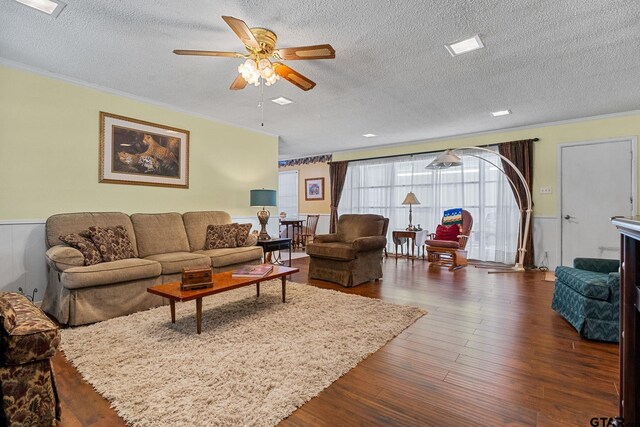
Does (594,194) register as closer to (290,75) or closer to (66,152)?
(290,75)


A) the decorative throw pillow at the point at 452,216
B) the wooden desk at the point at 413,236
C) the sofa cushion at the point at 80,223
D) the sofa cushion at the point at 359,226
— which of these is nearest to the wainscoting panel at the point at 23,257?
the sofa cushion at the point at 80,223

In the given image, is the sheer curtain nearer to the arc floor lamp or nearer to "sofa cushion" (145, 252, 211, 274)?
the arc floor lamp

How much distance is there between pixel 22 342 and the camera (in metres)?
1.39

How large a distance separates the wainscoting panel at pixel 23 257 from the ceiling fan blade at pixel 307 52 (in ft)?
10.1

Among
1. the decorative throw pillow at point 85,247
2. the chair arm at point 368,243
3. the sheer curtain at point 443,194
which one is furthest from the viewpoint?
the sheer curtain at point 443,194

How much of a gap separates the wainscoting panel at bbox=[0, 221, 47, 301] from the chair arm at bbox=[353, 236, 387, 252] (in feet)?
11.2

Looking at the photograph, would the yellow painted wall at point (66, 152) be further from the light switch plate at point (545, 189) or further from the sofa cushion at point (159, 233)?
the light switch plate at point (545, 189)

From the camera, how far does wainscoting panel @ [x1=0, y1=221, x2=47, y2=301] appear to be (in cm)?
308

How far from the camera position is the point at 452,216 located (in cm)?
578

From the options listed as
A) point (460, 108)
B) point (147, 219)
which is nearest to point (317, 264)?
point (147, 219)

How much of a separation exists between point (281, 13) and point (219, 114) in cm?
273

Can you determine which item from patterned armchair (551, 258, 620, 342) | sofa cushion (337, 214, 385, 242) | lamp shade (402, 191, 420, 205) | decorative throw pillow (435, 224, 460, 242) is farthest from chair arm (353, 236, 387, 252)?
patterned armchair (551, 258, 620, 342)

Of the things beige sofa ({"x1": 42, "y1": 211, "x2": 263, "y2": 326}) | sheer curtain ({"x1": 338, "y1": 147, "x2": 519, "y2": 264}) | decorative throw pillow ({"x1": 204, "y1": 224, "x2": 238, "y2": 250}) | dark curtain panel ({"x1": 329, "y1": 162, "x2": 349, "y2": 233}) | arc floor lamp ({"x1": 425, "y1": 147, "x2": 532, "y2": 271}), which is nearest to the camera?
beige sofa ({"x1": 42, "y1": 211, "x2": 263, "y2": 326})

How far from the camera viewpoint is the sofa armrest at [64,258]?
9.14 feet
